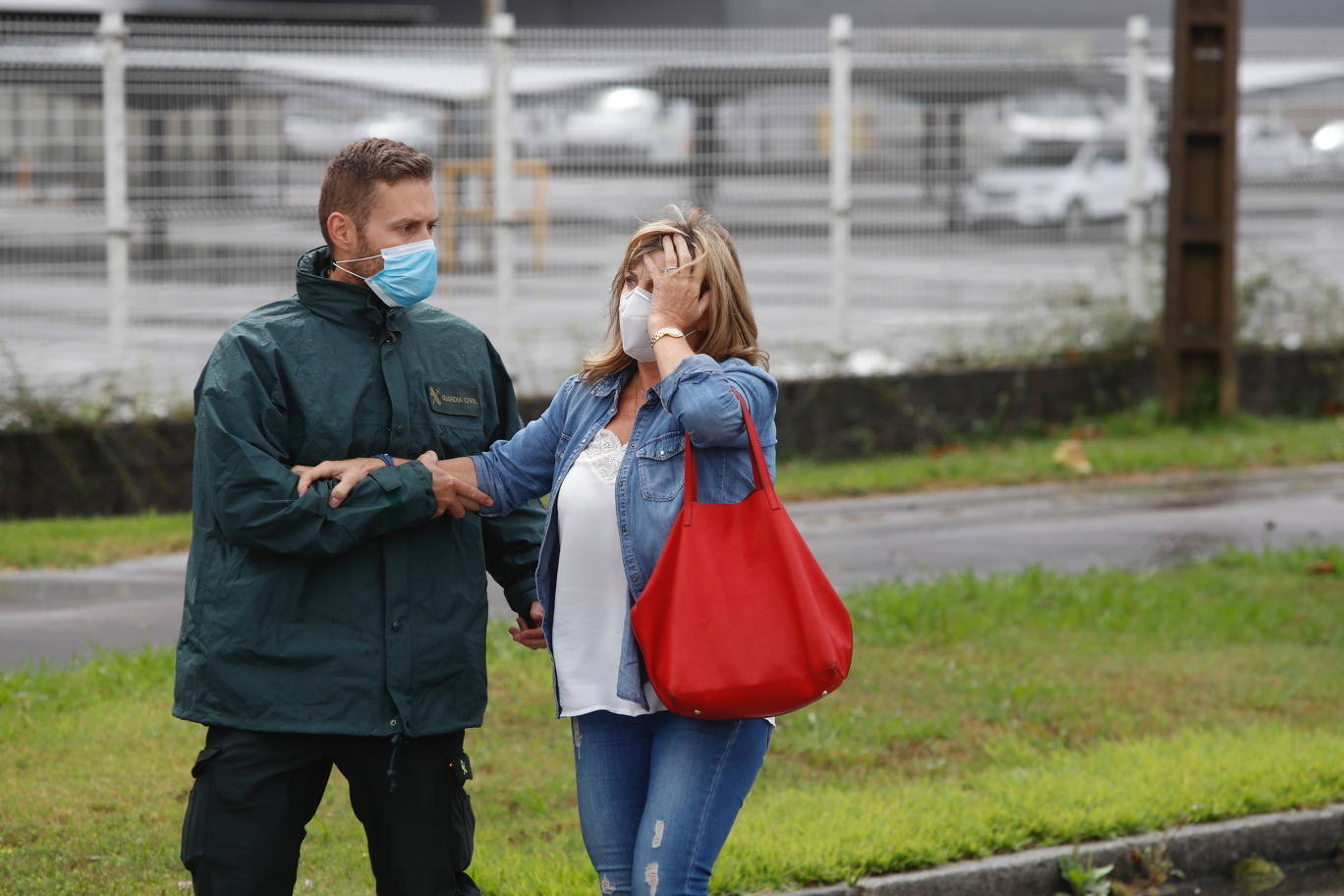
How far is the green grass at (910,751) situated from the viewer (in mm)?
4812

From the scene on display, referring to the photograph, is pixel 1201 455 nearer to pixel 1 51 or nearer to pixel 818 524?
pixel 818 524

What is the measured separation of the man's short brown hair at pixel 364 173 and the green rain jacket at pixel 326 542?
132 millimetres

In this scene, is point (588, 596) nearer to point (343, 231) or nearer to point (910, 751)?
point (343, 231)

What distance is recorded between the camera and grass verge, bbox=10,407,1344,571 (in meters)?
9.28

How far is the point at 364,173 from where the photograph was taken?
11.6ft

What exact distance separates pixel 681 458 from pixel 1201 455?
902cm

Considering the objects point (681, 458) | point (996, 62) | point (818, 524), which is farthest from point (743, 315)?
point (996, 62)

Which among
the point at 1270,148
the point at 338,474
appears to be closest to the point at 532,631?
the point at 338,474

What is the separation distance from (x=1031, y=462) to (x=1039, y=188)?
6.94ft

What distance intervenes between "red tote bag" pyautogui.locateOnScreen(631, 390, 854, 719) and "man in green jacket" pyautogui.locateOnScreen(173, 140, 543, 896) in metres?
0.51

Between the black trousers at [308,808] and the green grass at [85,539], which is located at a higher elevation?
the black trousers at [308,808]

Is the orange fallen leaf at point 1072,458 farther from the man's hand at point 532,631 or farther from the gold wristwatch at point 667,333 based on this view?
the gold wristwatch at point 667,333

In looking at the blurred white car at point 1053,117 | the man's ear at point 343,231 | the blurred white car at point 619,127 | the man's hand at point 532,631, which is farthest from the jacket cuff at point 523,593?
the blurred white car at point 1053,117

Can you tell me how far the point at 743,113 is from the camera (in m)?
11.7
